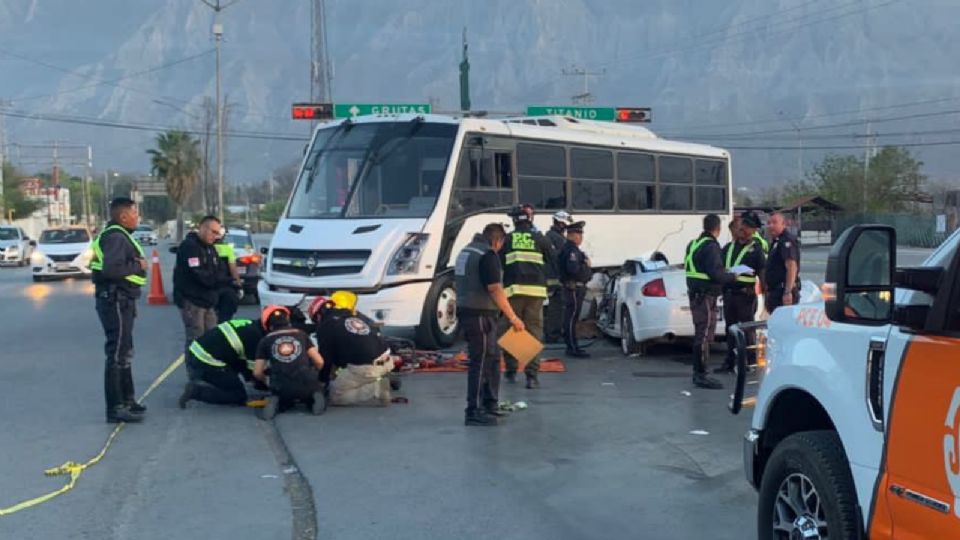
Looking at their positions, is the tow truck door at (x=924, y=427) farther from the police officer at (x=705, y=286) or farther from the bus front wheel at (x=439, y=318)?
the bus front wheel at (x=439, y=318)

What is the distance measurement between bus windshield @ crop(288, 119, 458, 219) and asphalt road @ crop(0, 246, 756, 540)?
11.0 feet

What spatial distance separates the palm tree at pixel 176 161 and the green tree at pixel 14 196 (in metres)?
19.3

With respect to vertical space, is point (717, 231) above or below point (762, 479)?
above

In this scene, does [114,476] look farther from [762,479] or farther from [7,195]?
[7,195]

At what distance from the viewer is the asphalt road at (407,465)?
234 inches

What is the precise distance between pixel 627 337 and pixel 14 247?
1274 inches

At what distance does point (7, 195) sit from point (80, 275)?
205 ft

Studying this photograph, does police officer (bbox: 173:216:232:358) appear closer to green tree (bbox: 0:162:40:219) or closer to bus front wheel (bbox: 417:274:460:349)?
bus front wheel (bbox: 417:274:460:349)

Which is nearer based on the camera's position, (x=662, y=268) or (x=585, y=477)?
(x=585, y=477)

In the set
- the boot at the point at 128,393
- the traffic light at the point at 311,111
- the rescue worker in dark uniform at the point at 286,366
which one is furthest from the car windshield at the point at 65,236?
the rescue worker in dark uniform at the point at 286,366

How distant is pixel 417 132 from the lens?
14.2 m

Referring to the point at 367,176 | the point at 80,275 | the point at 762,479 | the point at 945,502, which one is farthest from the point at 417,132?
the point at 80,275

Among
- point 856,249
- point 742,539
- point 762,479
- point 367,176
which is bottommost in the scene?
point 742,539

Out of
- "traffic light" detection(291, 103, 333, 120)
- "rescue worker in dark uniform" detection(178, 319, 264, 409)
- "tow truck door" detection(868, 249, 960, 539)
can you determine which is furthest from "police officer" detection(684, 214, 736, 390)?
"traffic light" detection(291, 103, 333, 120)
